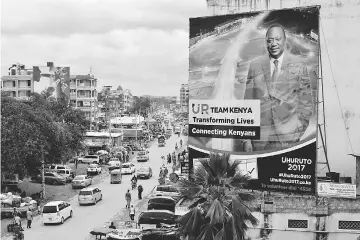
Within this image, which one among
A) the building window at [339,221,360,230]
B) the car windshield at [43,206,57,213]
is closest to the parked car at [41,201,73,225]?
the car windshield at [43,206,57,213]

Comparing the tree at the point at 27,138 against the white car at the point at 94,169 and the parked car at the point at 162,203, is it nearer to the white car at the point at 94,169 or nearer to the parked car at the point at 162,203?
the white car at the point at 94,169

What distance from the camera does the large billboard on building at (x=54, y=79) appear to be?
253 ft

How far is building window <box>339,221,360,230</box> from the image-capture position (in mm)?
20891

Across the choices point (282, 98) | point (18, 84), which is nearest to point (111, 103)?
point (18, 84)

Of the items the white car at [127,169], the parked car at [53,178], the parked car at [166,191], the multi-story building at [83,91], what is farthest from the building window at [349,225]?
the multi-story building at [83,91]

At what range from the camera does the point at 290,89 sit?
21953 millimetres

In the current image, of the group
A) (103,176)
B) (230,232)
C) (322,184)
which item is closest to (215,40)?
(322,184)

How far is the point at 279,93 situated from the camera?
22156 mm

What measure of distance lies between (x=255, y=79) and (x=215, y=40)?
2676 millimetres

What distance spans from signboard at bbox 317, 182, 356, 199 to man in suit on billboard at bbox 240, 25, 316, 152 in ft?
7.30

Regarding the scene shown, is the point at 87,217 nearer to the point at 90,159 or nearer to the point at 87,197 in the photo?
the point at 87,197

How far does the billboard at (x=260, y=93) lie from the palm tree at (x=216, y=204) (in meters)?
6.64

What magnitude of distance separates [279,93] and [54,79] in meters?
62.5

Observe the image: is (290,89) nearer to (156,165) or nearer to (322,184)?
(322,184)
